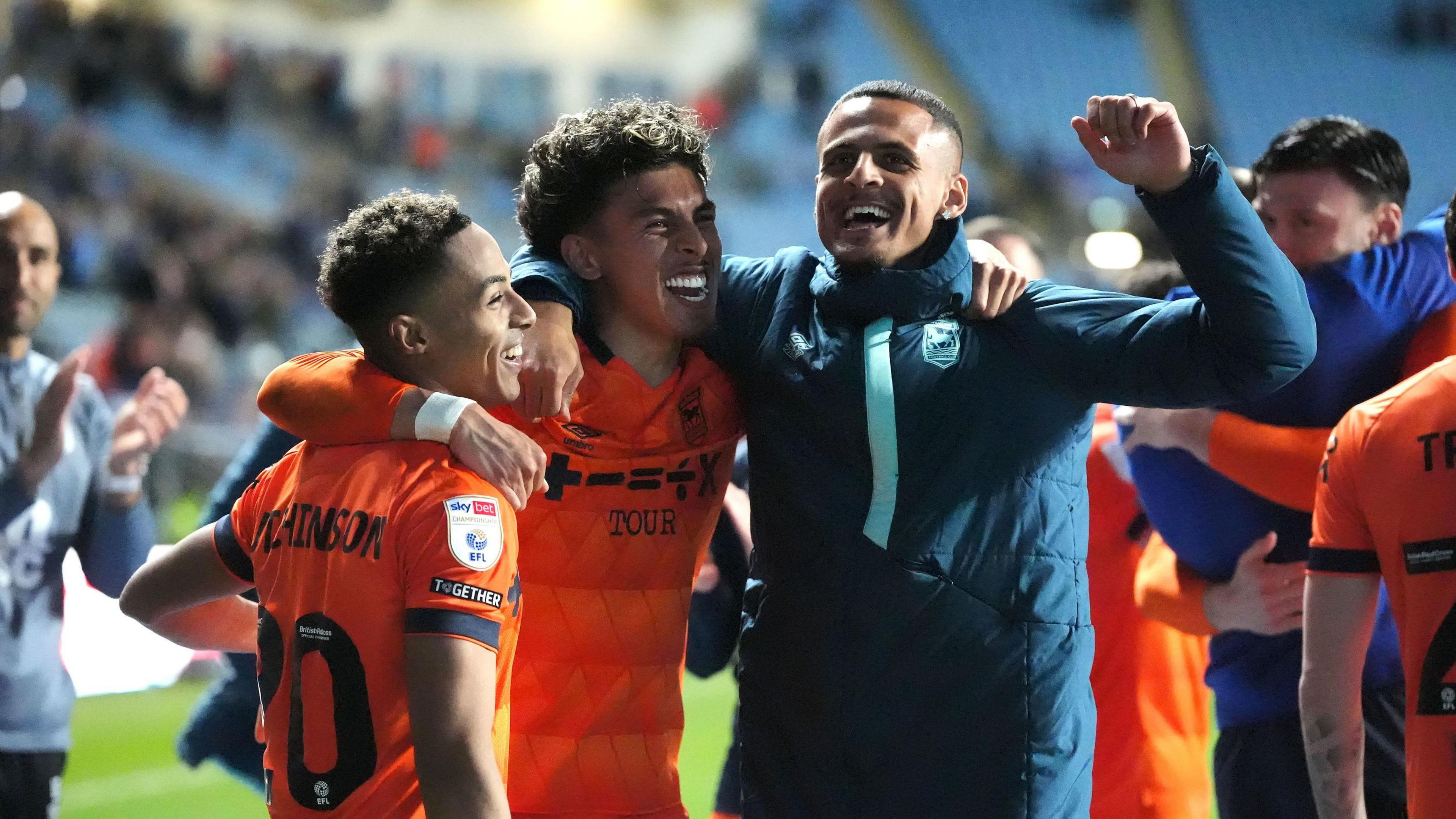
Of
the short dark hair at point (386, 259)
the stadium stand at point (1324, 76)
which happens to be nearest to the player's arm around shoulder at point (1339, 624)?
the short dark hair at point (386, 259)

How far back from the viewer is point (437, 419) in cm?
215

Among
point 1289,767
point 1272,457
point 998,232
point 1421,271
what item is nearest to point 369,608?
point 1272,457

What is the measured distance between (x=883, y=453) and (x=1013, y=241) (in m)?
2.29

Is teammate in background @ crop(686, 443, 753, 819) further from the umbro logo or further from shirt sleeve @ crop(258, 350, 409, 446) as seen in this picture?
shirt sleeve @ crop(258, 350, 409, 446)

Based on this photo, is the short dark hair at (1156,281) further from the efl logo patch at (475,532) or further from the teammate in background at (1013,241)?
the efl logo patch at (475,532)

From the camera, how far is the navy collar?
2.46 metres

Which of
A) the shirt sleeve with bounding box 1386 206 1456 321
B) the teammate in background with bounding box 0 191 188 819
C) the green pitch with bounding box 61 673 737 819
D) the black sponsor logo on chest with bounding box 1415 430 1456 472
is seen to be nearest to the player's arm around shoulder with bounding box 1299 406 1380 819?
the black sponsor logo on chest with bounding box 1415 430 1456 472

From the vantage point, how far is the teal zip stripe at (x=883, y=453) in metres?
2.41

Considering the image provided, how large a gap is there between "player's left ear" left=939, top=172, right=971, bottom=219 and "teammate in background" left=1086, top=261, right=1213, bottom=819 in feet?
4.28

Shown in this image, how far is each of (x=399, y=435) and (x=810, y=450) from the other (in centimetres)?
76

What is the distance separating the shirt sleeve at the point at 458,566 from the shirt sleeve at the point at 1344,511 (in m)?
1.47

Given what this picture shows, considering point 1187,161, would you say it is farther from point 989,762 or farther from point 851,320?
point 989,762

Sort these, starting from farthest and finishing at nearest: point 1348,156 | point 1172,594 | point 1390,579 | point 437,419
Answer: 1. point 1172,594
2. point 1348,156
3. point 1390,579
4. point 437,419

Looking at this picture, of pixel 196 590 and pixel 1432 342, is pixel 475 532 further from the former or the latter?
pixel 1432 342
